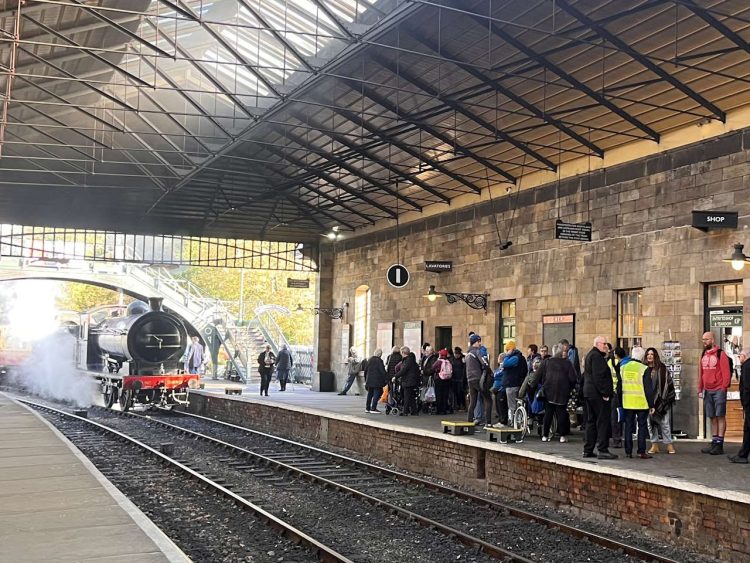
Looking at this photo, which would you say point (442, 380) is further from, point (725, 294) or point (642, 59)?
point (642, 59)

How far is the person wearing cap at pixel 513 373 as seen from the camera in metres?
12.0

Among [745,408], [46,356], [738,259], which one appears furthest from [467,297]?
[46,356]

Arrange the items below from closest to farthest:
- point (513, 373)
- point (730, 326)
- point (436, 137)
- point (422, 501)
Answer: point (422, 501), point (730, 326), point (513, 373), point (436, 137)

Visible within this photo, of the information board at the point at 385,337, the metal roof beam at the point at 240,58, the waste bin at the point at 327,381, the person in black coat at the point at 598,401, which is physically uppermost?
the metal roof beam at the point at 240,58

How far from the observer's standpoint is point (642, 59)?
1130cm

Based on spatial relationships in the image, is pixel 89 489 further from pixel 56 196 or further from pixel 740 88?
pixel 56 196

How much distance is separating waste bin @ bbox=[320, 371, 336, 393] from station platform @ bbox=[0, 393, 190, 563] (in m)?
13.8

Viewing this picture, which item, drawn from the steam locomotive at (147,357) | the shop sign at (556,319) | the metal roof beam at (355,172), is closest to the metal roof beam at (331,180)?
the metal roof beam at (355,172)

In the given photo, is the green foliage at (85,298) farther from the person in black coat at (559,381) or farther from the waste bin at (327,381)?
the person in black coat at (559,381)

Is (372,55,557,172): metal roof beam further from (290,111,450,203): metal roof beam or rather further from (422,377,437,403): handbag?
(422,377,437,403): handbag

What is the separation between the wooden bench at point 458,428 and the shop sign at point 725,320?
3.95 m

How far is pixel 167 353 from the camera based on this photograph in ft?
67.5

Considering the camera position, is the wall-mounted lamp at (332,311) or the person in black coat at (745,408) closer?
the person in black coat at (745,408)

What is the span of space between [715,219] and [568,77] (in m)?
3.09
